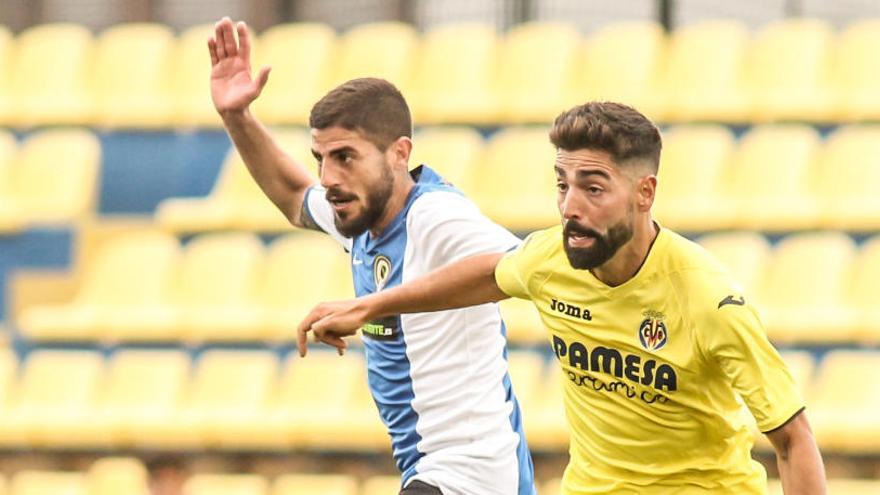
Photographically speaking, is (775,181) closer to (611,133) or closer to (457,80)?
(457,80)

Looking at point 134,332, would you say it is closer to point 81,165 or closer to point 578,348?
point 81,165

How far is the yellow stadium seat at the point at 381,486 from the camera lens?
10.0 metres

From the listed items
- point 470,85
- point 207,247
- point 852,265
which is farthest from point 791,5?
point 207,247

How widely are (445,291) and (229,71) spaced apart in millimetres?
1374

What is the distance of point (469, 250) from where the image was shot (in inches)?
208

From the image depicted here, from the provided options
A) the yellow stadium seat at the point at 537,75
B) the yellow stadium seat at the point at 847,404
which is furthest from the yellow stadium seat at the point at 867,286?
the yellow stadium seat at the point at 537,75

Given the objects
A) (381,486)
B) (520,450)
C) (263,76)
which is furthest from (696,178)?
(520,450)

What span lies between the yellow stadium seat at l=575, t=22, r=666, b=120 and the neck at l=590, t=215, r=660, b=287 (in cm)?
754

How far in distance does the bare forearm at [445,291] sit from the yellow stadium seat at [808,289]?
5.61 metres

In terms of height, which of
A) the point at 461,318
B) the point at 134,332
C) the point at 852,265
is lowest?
the point at 134,332

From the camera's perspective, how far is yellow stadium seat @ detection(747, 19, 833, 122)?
12016 millimetres

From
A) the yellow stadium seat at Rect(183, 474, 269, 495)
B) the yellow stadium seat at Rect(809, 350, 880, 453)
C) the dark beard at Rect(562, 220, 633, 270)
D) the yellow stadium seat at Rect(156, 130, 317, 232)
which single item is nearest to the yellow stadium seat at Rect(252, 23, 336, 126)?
the yellow stadium seat at Rect(156, 130, 317, 232)

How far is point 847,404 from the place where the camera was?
9961 mm

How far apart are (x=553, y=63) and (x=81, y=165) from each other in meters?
3.31
